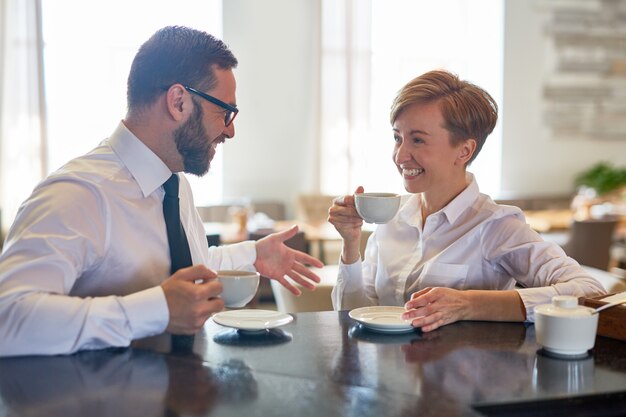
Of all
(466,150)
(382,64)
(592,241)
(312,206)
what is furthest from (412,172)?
(382,64)

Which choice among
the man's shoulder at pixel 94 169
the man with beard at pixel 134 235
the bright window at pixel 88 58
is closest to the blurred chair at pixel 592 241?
the bright window at pixel 88 58

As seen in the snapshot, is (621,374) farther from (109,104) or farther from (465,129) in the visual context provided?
(109,104)

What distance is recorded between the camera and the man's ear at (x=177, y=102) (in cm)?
187

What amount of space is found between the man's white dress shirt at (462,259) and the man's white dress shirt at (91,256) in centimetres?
58

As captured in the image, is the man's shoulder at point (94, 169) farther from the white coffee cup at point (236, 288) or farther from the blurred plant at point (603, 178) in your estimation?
the blurred plant at point (603, 178)

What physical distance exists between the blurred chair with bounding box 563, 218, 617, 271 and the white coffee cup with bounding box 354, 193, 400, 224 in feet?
12.4

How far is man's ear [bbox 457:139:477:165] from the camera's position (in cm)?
218

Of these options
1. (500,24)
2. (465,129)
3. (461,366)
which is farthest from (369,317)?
(500,24)

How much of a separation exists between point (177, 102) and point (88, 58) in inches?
208

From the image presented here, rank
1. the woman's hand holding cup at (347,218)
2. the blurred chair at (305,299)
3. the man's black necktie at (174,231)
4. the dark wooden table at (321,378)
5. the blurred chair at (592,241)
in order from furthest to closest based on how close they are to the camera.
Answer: the blurred chair at (592,241) → the blurred chair at (305,299) → the woman's hand holding cup at (347,218) → the man's black necktie at (174,231) → the dark wooden table at (321,378)

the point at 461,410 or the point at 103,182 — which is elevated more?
the point at 103,182

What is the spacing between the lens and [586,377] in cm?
143

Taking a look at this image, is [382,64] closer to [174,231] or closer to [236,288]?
[174,231]

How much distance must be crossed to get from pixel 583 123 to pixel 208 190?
4172 mm
